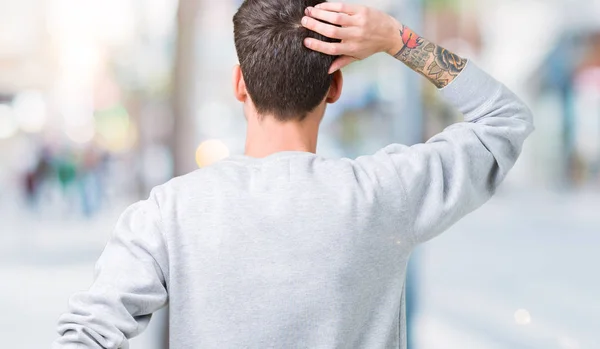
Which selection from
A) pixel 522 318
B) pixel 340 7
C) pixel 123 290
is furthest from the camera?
pixel 522 318

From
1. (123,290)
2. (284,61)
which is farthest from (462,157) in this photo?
(123,290)

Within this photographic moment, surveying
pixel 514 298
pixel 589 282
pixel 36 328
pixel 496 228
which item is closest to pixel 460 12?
pixel 496 228

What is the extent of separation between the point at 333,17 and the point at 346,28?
3 cm

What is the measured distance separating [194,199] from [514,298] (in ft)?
13.5

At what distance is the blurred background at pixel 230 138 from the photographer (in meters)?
2.75

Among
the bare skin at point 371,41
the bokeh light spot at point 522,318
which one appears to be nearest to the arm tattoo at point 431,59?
the bare skin at point 371,41

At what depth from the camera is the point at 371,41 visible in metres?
0.99

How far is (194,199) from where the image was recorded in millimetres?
910

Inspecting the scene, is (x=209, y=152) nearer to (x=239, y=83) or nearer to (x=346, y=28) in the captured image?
(x=239, y=83)

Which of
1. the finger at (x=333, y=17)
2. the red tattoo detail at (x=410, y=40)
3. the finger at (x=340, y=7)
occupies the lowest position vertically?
the red tattoo detail at (x=410, y=40)

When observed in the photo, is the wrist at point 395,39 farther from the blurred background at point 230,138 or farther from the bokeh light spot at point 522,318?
the bokeh light spot at point 522,318

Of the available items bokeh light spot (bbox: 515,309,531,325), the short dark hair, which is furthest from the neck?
bokeh light spot (bbox: 515,309,531,325)

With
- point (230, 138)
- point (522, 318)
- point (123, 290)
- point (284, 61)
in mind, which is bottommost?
point (522, 318)

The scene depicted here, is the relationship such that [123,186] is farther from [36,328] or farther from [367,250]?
[367,250]
